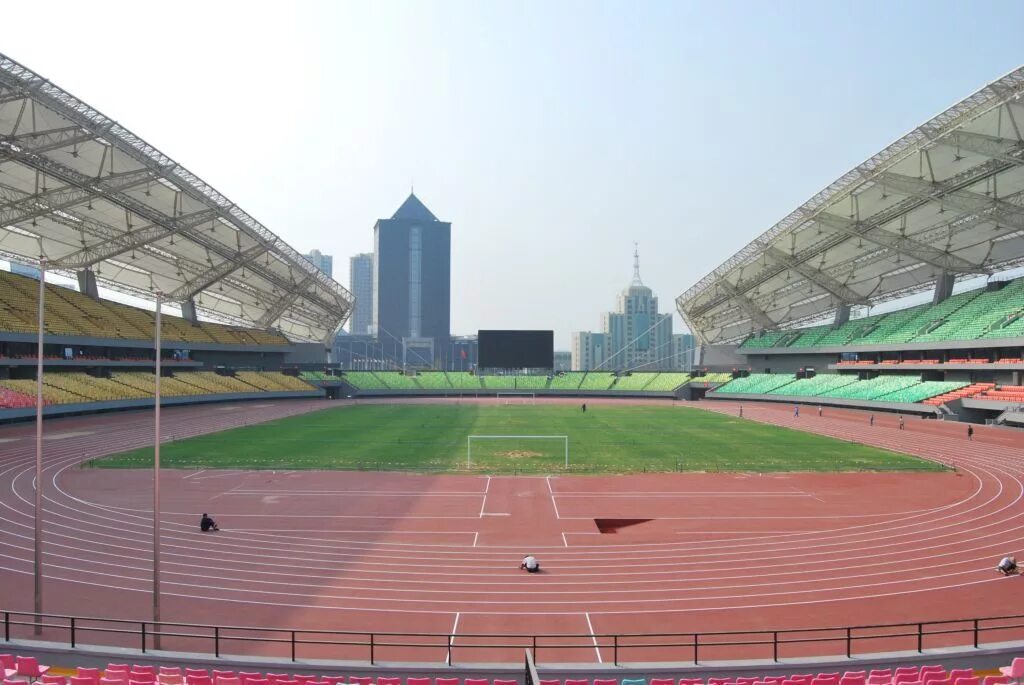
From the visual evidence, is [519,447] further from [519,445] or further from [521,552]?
[521,552]

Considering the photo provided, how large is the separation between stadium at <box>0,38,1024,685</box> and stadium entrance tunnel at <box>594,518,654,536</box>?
8.9 inches

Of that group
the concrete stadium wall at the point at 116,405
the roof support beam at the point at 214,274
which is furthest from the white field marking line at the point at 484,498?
the roof support beam at the point at 214,274

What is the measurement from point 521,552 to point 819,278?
193 ft

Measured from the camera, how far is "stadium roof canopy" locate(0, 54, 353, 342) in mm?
33819

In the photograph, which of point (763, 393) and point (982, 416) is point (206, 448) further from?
point (763, 393)

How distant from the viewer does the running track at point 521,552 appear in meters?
13.3

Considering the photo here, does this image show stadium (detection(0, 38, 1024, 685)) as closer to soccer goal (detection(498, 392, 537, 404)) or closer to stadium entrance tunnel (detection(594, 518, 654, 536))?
stadium entrance tunnel (detection(594, 518, 654, 536))

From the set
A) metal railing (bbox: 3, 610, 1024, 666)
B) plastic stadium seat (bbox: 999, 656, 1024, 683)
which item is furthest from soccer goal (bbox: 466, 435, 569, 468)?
plastic stadium seat (bbox: 999, 656, 1024, 683)

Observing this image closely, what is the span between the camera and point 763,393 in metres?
76.9

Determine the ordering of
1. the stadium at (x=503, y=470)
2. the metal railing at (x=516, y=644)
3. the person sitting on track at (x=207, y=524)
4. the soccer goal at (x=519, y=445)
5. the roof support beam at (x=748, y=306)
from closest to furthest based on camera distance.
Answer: the metal railing at (x=516, y=644) < the stadium at (x=503, y=470) < the person sitting on track at (x=207, y=524) < the soccer goal at (x=519, y=445) < the roof support beam at (x=748, y=306)

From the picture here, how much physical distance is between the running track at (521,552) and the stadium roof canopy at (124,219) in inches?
589

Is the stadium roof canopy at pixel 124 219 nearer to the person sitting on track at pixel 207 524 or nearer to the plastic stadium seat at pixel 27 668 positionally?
the person sitting on track at pixel 207 524

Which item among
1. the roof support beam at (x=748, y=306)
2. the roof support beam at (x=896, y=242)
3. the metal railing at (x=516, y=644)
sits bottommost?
the metal railing at (x=516, y=644)

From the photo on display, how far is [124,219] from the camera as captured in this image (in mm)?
48531
